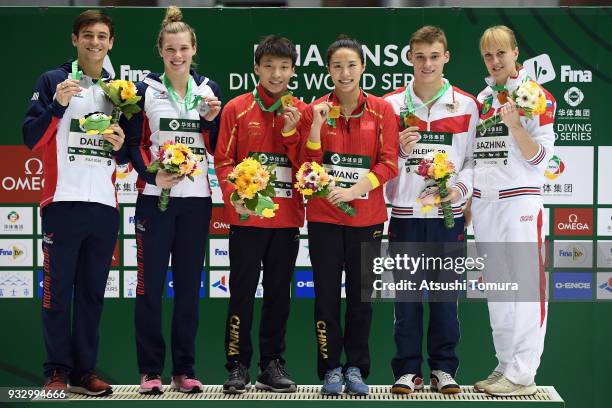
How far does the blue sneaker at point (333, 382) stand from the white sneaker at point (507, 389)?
85 centimetres

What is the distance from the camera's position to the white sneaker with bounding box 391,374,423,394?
15.8 ft

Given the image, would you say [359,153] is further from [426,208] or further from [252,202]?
[252,202]

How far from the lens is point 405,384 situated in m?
4.82

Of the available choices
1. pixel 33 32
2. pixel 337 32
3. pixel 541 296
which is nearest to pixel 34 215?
pixel 33 32

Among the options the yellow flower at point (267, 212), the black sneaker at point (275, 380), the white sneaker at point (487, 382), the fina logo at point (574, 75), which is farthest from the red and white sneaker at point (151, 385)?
the fina logo at point (574, 75)

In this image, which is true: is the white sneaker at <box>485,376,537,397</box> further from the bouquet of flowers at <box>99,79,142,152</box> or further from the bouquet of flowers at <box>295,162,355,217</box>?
the bouquet of flowers at <box>99,79,142,152</box>

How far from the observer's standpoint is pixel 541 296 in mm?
4879

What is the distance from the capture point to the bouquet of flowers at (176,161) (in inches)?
177

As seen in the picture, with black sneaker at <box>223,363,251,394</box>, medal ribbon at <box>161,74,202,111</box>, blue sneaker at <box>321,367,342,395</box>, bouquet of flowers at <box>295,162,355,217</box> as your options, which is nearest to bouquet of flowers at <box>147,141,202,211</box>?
medal ribbon at <box>161,74,202,111</box>

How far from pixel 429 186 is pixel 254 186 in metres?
1.02

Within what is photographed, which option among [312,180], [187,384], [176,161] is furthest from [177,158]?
[187,384]

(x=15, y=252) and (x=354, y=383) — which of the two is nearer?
(x=354, y=383)

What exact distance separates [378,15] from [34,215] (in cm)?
294

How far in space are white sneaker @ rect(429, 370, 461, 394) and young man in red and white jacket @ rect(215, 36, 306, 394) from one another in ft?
2.65
